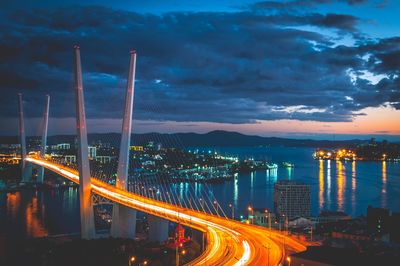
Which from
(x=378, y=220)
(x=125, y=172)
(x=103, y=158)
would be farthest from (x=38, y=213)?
(x=103, y=158)

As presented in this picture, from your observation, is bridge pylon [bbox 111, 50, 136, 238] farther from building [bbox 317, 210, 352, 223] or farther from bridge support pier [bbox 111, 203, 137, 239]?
building [bbox 317, 210, 352, 223]

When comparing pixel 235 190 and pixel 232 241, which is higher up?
pixel 232 241

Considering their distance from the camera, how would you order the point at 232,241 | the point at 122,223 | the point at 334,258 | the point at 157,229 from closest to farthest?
the point at 334,258 < the point at 232,241 < the point at 157,229 < the point at 122,223

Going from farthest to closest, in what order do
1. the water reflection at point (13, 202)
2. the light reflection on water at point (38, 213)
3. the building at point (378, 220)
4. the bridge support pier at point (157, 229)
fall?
1. the water reflection at point (13, 202)
2. the light reflection on water at point (38, 213)
3. the building at point (378, 220)
4. the bridge support pier at point (157, 229)

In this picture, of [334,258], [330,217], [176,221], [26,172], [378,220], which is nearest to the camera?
[334,258]

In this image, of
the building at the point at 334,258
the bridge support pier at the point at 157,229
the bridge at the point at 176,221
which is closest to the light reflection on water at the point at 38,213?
the bridge at the point at 176,221

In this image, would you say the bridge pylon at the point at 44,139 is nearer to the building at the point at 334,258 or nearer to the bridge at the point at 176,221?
the bridge at the point at 176,221

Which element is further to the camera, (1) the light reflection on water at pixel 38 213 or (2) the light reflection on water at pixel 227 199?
(2) the light reflection on water at pixel 227 199

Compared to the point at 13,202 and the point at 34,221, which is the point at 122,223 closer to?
the point at 34,221
